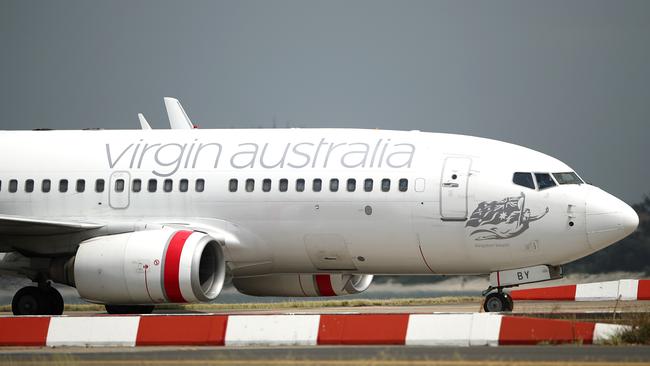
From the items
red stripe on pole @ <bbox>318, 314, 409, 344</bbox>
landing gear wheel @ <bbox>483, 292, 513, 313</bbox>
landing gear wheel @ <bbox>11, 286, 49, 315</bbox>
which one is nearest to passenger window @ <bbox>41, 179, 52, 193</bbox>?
landing gear wheel @ <bbox>11, 286, 49, 315</bbox>

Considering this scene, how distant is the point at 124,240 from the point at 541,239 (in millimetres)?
8341

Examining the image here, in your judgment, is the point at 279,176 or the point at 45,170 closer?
the point at 279,176

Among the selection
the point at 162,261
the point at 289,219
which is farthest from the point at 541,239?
the point at 162,261

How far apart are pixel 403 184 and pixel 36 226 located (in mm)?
7668

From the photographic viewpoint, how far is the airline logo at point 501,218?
25344 millimetres

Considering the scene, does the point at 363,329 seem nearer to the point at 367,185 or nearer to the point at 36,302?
the point at 367,185

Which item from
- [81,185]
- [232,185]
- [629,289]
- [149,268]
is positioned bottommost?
[629,289]

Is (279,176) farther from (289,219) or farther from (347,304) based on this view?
(347,304)

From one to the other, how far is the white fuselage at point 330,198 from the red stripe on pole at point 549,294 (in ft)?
20.6

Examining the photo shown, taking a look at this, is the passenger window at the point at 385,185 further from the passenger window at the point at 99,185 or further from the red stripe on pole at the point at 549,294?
the red stripe on pole at the point at 549,294

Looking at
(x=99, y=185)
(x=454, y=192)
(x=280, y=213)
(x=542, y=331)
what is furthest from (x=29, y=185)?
(x=542, y=331)

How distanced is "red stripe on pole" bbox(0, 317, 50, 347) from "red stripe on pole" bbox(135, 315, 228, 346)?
1.58m

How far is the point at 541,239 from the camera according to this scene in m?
25.2

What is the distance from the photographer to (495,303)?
2503cm
